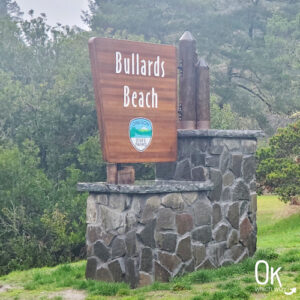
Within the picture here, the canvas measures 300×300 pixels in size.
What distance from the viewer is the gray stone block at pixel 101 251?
918 cm

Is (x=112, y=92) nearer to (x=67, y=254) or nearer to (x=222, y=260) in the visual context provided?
(x=222, y=260)

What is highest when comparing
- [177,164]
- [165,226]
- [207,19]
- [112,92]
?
[207,19]


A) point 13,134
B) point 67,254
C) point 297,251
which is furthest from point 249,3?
point 297,251

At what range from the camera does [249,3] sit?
1336 inches

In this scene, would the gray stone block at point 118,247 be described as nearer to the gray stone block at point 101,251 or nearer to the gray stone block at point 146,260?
the gray stone block at point 101,251

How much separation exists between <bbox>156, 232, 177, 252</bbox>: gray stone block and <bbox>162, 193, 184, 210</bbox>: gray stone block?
0.41 m

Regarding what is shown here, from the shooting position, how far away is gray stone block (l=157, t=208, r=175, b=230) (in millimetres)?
8922

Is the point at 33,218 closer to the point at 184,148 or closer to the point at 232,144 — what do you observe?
the point at 184,148

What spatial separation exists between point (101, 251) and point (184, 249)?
1.25 metres

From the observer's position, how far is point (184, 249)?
30.2 ft

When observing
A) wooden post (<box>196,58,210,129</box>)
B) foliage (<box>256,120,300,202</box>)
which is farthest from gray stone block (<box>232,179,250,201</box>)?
foliage (<box>256,120,300,202</box>)

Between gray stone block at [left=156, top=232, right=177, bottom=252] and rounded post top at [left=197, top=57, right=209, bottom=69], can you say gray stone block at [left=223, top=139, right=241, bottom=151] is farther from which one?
gray stone block at [left=156, top=232, right=177, bottom=252]

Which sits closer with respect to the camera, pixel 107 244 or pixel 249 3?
pixel 107 244

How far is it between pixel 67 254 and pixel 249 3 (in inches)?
824
